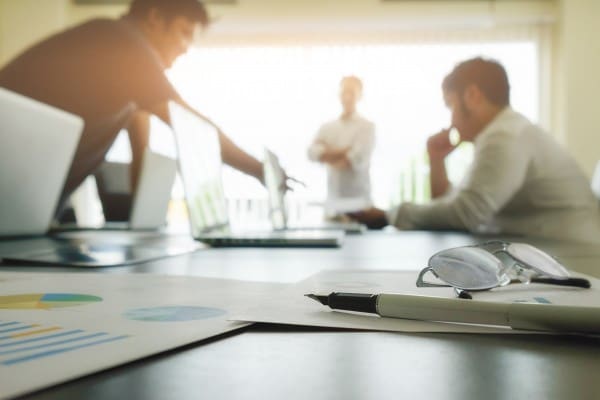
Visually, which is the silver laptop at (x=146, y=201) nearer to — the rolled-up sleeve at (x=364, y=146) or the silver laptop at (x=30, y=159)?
the silver laptop at (x=30, y=159)

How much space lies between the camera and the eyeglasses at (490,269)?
0.42m

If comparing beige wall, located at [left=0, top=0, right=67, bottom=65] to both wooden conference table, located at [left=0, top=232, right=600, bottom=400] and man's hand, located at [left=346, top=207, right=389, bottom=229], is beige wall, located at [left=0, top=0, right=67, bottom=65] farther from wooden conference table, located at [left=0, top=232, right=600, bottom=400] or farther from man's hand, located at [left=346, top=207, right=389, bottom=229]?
wooden conference table, located at [left=0, top=232, right=600, bottom=400]

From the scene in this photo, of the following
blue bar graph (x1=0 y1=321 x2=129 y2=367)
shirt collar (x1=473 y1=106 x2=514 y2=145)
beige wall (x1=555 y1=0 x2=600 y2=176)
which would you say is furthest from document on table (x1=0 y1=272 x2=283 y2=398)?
beige wall (x1=555 y1=0 x2=600 y2=176)

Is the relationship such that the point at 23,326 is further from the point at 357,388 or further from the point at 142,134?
the point at 142,134

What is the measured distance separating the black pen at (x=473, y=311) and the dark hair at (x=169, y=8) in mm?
2132

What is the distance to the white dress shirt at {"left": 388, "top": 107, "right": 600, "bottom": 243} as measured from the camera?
178 centimetres

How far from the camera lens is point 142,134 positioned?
3.56 metres

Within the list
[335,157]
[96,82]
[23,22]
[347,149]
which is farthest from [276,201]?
[23,22]

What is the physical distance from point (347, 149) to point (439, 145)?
167cm

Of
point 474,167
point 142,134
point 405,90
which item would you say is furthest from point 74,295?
point 405,90

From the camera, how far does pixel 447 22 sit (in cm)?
507

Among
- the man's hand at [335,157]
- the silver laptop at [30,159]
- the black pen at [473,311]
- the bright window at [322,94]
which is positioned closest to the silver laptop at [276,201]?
the silver laptop at [30,159]

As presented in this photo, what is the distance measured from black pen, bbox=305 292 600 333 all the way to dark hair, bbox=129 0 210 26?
213cm

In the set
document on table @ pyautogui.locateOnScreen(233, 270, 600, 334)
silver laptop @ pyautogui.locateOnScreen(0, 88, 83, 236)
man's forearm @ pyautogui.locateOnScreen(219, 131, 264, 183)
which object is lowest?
document on table @ pyautogui.locateOnScreen(233, 270, 600, 334)
